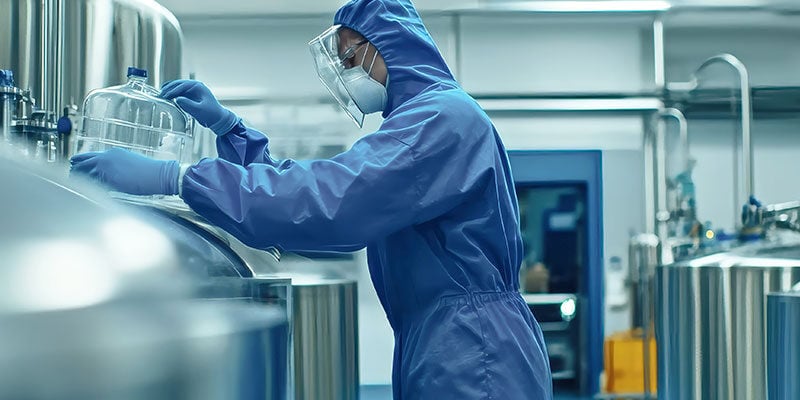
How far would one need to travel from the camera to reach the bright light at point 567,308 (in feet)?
16.6

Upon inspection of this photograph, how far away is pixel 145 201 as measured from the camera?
3.84ft

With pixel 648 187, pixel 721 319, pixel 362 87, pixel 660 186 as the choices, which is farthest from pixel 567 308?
pixel 362 87

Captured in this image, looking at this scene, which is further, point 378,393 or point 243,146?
point 378,393

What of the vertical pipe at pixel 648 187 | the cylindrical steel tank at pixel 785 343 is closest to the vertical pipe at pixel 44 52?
the cylindrical steel tank at pixel 785 343

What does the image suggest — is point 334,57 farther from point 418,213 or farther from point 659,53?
point 659,53

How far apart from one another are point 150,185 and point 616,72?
4039 mm

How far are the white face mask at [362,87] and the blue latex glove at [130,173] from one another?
448 mm

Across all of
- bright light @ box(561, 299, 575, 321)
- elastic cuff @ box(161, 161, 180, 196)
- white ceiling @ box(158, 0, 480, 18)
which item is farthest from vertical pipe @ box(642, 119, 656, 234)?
elastic cuff @ box(161, 161, 180, 196)

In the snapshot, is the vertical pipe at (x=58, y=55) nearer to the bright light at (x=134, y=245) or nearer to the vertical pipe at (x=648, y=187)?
the bright light at (x=134, y=245)

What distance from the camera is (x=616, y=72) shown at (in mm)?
4887

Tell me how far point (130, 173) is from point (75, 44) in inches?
22.1

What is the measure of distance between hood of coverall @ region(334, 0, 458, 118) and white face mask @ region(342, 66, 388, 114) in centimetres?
2

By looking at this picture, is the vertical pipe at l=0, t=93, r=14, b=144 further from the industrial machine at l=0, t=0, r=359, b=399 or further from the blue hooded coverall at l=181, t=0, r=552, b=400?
the blue hooded coverall at l=181, t=0, r=552, b=400

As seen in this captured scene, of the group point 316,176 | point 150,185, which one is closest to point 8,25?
point 150,185
